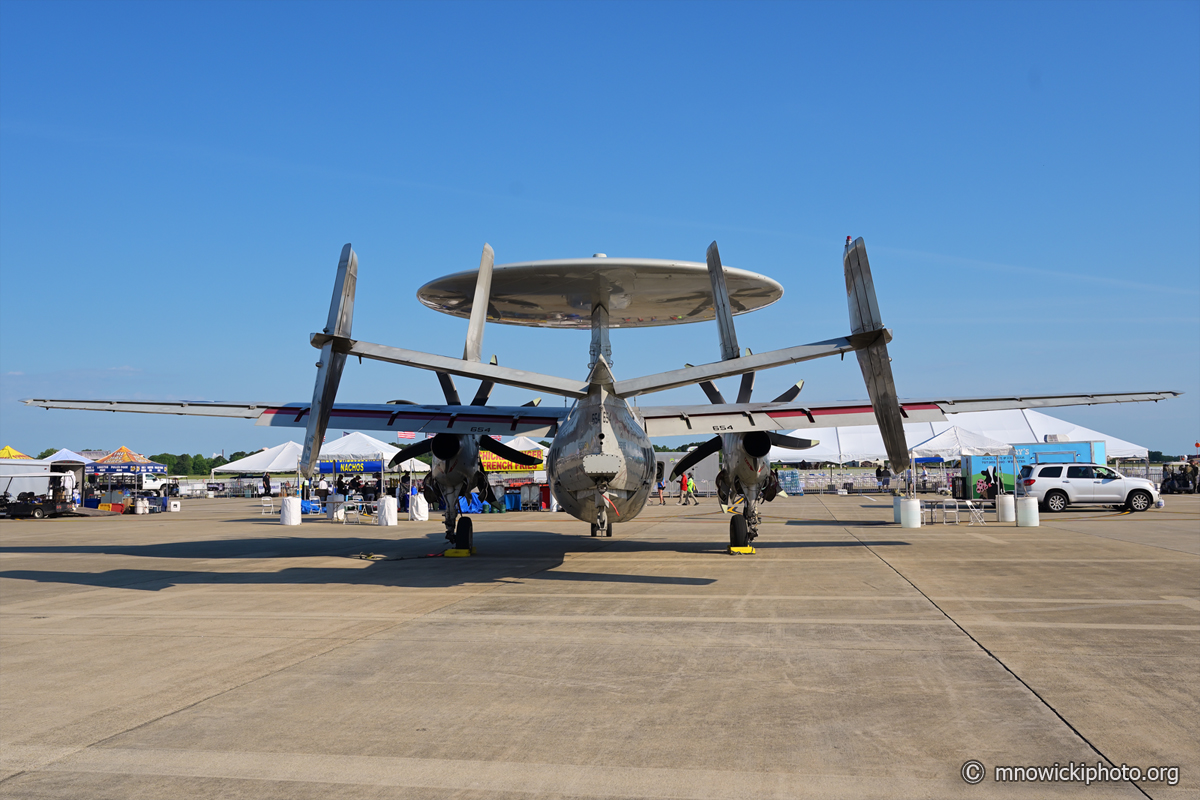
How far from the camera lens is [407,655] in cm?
825

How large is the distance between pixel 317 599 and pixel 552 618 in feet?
13.4

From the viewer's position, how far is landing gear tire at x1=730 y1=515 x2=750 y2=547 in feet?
61.0

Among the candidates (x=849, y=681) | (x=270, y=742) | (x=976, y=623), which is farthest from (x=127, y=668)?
(x=976, y=623)

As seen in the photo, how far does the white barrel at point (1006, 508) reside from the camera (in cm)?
2850

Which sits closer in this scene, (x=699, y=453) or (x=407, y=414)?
(x=407, y=414)

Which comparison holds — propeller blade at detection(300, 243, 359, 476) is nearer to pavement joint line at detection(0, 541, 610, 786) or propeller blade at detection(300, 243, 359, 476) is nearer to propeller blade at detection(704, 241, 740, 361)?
pavement joint line at detection(0, 541, 610, 786)

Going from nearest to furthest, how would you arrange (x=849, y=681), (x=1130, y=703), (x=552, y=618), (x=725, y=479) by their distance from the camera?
(x=1130, y=703) → (x=849, y=681) → (x=552, y=618) → (x=725, y=479)

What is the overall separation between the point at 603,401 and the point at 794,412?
6120mm

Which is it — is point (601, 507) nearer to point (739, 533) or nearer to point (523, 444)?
point (739, 533)

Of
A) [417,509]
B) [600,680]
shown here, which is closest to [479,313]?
[600,680]

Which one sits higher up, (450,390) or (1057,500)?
(450,390)

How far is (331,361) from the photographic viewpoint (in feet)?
39.3

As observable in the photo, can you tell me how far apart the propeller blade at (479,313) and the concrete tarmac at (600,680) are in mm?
4081

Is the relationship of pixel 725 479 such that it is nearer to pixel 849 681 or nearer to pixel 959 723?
pixel 849 681
